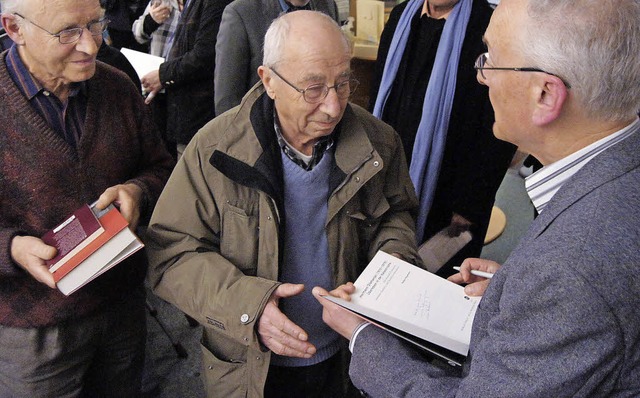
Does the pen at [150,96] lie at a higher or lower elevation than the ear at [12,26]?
lower

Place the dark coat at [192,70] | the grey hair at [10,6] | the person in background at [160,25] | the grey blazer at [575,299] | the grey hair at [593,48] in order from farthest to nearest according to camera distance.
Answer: the person in background at [160,25] → the dark coat at [192,70] → the grey hair at [10,6] → the grey hair at [593,48] → the grey blazer at [575,299]

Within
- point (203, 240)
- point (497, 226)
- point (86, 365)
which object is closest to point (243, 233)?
point (203, 240)

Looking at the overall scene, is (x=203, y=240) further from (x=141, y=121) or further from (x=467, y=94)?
(x=467, y=94)

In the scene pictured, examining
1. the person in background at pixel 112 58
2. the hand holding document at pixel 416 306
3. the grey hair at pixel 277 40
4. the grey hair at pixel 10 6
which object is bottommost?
the hand holding document at pixel 416 306

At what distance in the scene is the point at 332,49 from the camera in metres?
1.43

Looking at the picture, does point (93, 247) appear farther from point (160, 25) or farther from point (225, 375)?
point (160, 25)

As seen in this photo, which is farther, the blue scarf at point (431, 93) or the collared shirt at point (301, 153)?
the blue scarf at point (431, 93)

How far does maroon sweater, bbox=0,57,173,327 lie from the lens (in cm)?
145

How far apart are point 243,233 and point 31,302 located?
671 mm

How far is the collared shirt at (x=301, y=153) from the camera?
157cm

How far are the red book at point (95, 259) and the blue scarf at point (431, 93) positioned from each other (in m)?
1.49

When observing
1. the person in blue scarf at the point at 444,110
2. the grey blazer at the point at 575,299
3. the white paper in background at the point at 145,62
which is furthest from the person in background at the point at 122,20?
the grey blazer at the point at 575,299

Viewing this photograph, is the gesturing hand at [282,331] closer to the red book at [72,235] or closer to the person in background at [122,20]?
the red book at [72,235]

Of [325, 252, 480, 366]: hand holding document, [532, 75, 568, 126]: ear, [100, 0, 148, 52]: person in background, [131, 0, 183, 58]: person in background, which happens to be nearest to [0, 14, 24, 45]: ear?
[325, 252, 480, 366]: hand holding document
